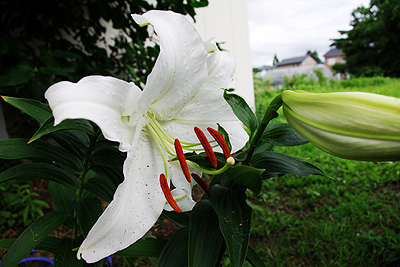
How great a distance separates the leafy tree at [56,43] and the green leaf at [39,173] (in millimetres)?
950

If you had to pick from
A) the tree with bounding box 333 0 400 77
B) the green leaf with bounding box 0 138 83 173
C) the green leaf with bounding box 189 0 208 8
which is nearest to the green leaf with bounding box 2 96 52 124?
the green leaf with bounding box 0 138 83 173

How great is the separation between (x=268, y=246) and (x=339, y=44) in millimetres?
20134

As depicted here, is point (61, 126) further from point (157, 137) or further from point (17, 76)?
point (17, 76)

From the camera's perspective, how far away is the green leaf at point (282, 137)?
1.68 feet

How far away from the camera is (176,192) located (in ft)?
1.80

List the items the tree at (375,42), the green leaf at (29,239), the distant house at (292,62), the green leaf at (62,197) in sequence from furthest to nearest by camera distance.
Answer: the tree at (375,42)
the distant house at (292,62)
the green leaf at (62,197)
the green leaf at (29,239)

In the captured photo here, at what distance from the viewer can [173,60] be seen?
1.49 feet

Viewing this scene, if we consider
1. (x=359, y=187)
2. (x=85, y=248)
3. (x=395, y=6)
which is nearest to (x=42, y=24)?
(x=85, y=248)

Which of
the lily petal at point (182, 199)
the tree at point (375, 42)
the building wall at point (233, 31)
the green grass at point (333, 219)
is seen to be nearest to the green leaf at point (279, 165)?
the lily petal at point (182, 199)

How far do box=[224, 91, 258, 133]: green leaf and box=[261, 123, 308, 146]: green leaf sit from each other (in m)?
0.03

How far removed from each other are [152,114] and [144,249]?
0.27 meters

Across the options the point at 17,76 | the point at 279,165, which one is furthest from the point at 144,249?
the point at 17,76

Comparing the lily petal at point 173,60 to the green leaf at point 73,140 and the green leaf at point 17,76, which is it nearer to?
the green leaf at point 73,140

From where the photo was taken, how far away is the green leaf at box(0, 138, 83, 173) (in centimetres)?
54
